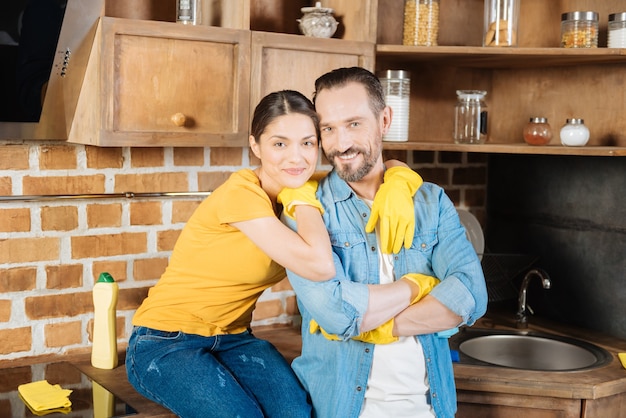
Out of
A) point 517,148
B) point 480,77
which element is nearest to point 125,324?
point 517,148

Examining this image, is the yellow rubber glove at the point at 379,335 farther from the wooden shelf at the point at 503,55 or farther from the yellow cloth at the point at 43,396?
the wooden shelf at the point at 503,55

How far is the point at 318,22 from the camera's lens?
2359 mm

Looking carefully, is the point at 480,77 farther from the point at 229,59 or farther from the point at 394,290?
the point at 394,290

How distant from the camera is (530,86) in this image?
9.29ft

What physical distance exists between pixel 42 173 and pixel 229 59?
622 mm

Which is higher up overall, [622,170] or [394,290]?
[622,170]

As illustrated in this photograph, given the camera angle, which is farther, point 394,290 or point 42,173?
point 42,173

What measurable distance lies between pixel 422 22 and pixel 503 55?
27 centimetres

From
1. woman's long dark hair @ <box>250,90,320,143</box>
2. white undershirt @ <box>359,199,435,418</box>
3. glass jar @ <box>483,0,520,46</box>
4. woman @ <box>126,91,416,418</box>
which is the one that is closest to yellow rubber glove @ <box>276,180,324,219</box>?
woman @ <box>126,91,416,418</box>

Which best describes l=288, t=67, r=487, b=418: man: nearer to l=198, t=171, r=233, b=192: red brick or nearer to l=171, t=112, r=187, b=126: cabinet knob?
l=171, t=112, r=187, b=126: cabinet knob

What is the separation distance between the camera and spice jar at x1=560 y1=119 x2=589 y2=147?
2494mm

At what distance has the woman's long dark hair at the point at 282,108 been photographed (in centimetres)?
192

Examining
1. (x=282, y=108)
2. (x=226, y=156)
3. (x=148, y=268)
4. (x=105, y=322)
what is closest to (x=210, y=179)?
(x=226, y=156)

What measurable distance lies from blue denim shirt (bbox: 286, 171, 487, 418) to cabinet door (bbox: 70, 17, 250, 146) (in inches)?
15.0
